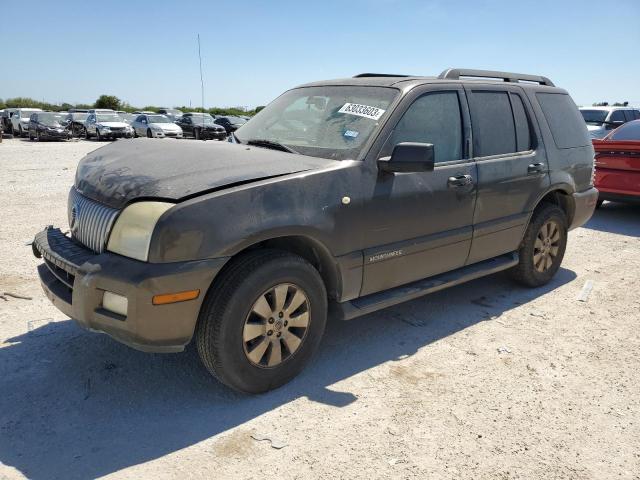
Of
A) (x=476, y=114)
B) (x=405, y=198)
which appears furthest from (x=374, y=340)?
(x=476, y=114)

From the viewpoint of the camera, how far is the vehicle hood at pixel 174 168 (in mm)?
2758

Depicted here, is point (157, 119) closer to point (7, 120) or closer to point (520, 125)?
point (7, 120)

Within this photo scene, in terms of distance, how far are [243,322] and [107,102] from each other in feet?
190

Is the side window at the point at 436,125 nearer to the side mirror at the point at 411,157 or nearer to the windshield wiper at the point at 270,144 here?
the side mirror at the point at 411,157

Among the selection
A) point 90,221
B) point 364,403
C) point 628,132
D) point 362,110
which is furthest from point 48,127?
point 364,403

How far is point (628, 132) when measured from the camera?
27.9ft

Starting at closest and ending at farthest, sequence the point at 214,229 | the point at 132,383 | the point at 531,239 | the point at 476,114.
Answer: the point at 214,229
the point at 132,383
the point at 476,114
the point at 531,239

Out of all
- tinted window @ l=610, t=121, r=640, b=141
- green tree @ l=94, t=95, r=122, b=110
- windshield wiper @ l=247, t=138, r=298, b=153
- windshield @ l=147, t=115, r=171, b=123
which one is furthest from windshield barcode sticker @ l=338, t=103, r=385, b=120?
green tree @ l=94, t=95, r=122, b=110

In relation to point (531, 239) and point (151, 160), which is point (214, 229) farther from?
point (531, 239)

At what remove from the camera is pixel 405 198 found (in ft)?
11.5

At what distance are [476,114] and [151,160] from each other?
99.0 inches

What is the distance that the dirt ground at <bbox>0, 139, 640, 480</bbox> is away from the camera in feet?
8.18

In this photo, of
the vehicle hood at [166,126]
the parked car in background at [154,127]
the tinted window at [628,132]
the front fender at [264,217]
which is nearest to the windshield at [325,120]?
the front fender at [264,217]

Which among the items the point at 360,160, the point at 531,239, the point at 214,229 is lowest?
the point at 531,239
